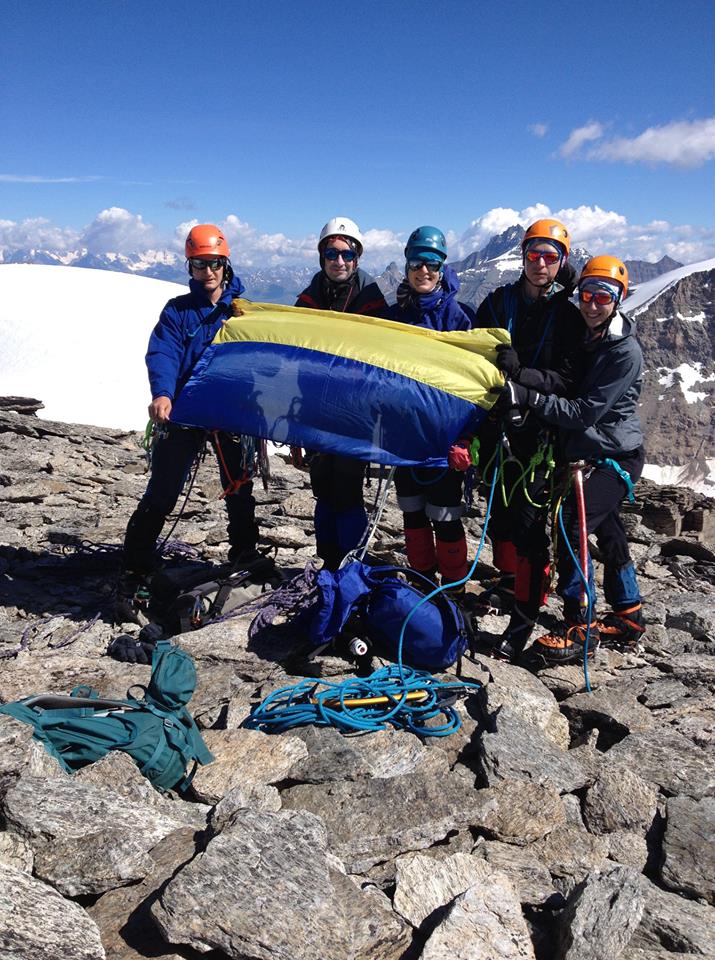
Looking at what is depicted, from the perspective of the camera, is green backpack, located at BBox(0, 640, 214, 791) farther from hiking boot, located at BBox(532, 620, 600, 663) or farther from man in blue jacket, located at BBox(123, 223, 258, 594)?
hiking boot, located at BBox(532, 620, 600, 663)

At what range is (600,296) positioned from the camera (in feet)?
17.3

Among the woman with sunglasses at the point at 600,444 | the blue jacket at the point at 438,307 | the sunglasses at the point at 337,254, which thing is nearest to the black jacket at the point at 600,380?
the woman with sunglasses at the point at 600,444

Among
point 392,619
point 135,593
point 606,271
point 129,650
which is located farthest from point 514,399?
point 135,593

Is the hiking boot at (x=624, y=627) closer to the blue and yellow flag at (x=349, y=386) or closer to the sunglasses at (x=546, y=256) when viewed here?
the blue and yellow flag at (x=349, y=386)

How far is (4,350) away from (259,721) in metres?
44.5

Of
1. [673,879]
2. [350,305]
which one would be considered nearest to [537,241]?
[350,305]

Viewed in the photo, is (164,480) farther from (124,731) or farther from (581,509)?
(581,509)

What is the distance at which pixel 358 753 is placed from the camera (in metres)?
4.07

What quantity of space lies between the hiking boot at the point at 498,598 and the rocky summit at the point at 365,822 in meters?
0.19

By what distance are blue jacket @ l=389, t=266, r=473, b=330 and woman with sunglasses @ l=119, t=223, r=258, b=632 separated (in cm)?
157

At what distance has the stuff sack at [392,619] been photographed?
5.38 meters

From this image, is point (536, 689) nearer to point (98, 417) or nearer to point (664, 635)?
point (664, 635)

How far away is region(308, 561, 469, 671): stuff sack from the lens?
5383 millimetres

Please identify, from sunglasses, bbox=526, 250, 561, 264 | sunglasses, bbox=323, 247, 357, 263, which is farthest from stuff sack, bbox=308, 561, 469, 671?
sunglasses, bbox=526, 250, 561, 264
